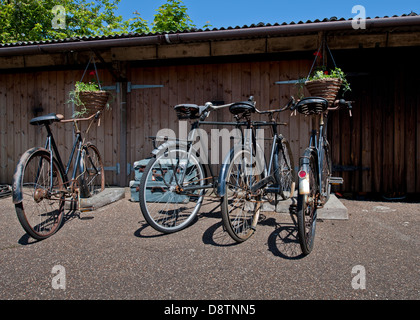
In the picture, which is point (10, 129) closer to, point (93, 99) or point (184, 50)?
point (93, 99)

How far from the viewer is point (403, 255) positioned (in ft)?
8.81

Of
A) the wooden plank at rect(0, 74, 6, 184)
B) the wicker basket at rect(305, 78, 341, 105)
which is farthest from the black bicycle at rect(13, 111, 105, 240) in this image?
the wooden plank at rect(0, 74, 6, 184)

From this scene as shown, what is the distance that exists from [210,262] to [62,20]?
15030 millimetres

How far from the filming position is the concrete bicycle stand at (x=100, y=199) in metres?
4.18

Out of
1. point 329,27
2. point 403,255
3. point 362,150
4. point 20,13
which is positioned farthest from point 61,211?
point 20,13

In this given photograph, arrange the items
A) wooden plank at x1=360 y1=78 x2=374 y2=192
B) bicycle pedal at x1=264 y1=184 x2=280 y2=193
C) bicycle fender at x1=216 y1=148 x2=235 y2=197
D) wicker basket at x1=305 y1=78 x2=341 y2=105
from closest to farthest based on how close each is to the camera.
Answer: bicycle fender at x1=216 y1=148 x2=235 y2=197
bicycle pedal at x1=264 y1=184 x2=280 y2=193
wicker basket at x1=305 y1=78 x2=341 y2=105
wooden plank at x1=360 y1=78 x2=374 y2=192

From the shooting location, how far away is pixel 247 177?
3006mm

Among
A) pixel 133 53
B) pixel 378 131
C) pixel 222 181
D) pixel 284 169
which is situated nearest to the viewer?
pixel 222 181

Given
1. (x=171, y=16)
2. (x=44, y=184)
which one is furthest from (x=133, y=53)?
(x=171, y=16)

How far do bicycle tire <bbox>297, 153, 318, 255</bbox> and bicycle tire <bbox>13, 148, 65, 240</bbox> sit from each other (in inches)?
92.1

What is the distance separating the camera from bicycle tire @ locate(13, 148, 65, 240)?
2871mm

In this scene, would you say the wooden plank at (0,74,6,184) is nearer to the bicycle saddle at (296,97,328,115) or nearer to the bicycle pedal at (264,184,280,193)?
the bicycle pedal at (264,184,280,193)
